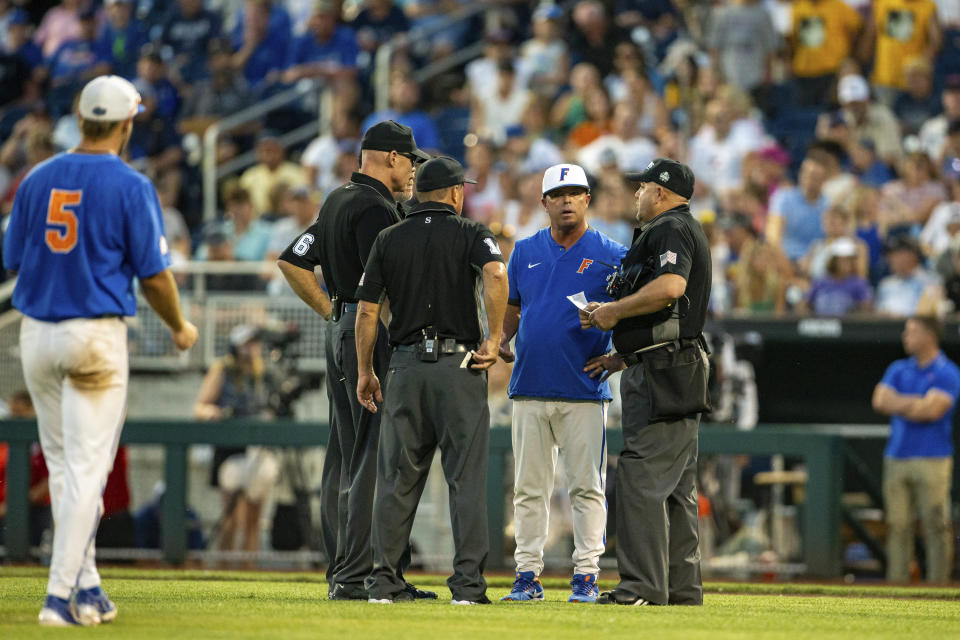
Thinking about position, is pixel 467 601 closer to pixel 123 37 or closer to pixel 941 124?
pixel 941 124

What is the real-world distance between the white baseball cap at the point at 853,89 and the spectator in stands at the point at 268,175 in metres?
6.17

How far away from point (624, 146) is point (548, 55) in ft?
7.76

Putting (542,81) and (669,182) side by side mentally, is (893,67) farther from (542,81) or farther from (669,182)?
(669,182)

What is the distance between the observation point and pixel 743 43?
16.7 metres

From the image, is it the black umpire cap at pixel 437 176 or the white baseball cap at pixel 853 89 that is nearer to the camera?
the black umpire cap at pixel 437 176

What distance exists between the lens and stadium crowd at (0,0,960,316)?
14266 millimetres

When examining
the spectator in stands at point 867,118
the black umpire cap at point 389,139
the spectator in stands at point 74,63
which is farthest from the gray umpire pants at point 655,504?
the spectator in stands at point 74,63

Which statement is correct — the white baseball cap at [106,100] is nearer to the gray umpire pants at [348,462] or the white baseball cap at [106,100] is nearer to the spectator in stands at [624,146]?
the gray umpire pants at [348,462]

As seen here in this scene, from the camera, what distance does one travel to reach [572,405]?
8117 millimetres

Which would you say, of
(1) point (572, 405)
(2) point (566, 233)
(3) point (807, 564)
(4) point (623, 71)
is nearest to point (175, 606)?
(1) point (572, 405)

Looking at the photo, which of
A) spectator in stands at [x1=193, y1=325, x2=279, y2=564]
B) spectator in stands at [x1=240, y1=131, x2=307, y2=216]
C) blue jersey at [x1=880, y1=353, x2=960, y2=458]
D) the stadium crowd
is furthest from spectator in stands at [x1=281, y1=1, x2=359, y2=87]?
blue jersey at [x1=880, y1=353, x2=960, y2=458]

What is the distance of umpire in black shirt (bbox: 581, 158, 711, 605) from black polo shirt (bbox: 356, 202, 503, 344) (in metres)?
0.76

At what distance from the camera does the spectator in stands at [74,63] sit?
20.7 meters

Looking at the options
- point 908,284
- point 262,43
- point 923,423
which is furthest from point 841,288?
point 262,43
